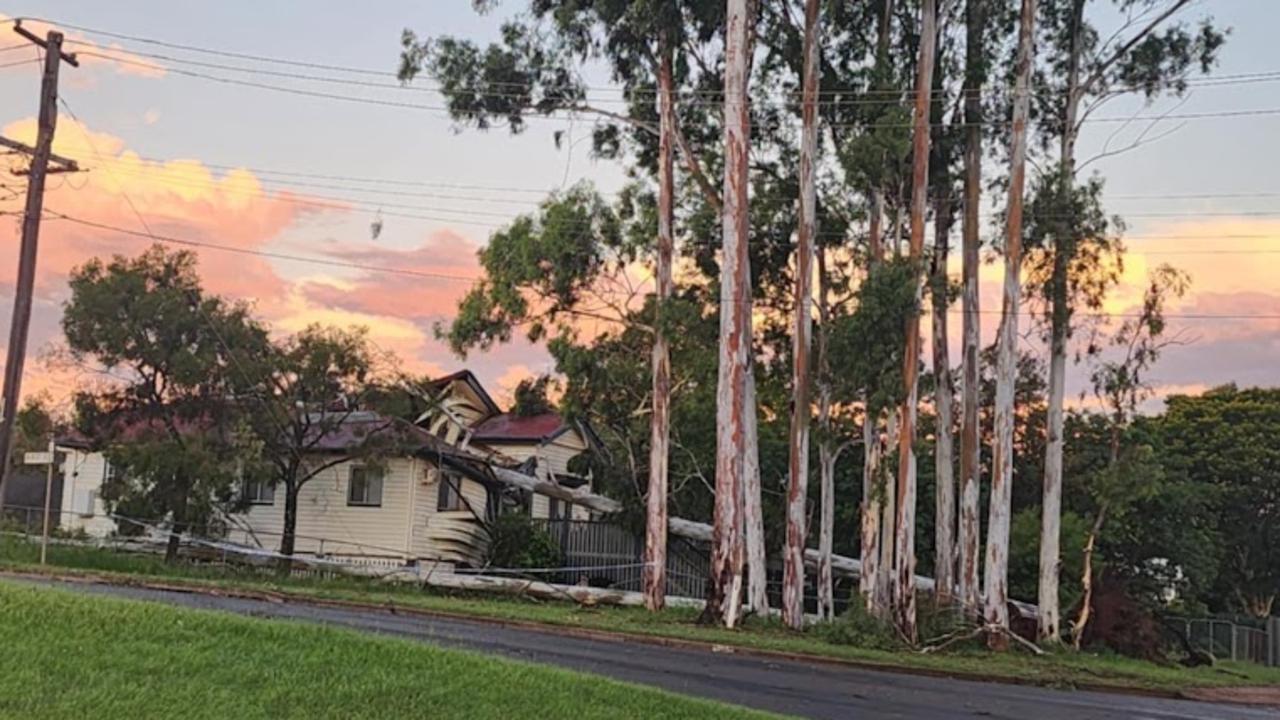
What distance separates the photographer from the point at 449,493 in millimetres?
36344

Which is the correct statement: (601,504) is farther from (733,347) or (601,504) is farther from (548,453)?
(733,347)

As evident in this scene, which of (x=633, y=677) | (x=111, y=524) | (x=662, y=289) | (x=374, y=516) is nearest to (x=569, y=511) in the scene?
(x=374, y=516)

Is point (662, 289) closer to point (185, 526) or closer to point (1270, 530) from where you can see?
point (185, 526)

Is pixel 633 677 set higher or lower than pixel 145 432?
lower

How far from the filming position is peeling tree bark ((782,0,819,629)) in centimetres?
2531

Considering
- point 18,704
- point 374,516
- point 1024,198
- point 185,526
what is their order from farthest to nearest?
point 374,516 → point 185,526 → point 1024,198 → point 18,704

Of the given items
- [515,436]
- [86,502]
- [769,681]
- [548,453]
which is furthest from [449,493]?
[769,681]

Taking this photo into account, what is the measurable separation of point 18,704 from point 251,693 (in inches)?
54.6

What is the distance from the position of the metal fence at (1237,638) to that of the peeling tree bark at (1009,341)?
14.5m

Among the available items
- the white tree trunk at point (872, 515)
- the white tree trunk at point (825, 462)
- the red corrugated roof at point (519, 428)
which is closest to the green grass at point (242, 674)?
the white tree trunk at point (872, 515)

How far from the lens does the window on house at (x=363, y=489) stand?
35906 mm

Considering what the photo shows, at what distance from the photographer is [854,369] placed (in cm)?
2478

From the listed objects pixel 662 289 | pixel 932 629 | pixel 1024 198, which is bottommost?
pixel 932 629

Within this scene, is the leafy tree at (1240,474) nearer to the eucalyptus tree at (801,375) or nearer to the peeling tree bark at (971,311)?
the peeling tree bark at (971,311)
